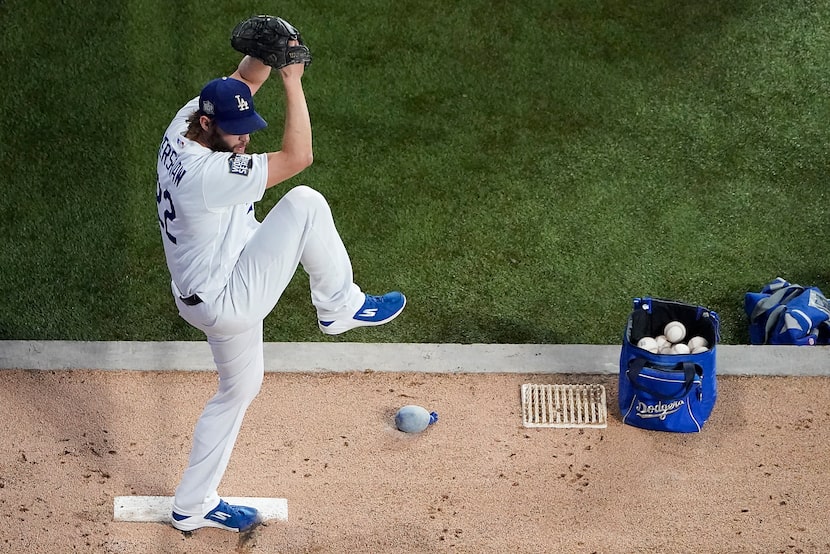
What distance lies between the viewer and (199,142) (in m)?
4.75

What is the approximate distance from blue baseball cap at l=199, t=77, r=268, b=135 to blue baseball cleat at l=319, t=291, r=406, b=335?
1068 mm

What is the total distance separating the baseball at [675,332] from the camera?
6.10 m

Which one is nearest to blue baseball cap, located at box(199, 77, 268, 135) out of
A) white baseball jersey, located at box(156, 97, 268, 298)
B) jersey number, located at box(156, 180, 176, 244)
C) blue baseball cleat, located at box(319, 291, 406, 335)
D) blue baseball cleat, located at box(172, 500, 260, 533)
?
white baseball jersey, located at box(156, 97, 268, 298)

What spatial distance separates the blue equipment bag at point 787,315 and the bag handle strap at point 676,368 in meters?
0.88

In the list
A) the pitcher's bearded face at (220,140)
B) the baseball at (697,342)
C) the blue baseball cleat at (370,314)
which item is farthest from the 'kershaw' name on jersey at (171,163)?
the baseball at (697,342)

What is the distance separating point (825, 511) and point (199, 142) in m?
3.48

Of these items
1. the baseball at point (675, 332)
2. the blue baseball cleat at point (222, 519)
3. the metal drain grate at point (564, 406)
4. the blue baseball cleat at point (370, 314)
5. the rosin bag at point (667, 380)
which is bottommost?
the blue baseball cleat at point (222, 519)

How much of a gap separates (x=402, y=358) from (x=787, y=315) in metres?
2.19

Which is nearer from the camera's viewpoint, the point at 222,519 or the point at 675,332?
the point at 222,519

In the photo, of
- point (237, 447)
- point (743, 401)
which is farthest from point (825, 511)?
point (237, 447)

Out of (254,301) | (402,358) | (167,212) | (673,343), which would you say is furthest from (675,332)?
(167,212)

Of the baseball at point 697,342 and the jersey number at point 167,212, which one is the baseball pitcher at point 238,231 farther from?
the baseball at point 697,342

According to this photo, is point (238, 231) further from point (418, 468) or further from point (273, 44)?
point (418, 468)

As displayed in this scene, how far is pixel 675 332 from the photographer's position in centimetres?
610
